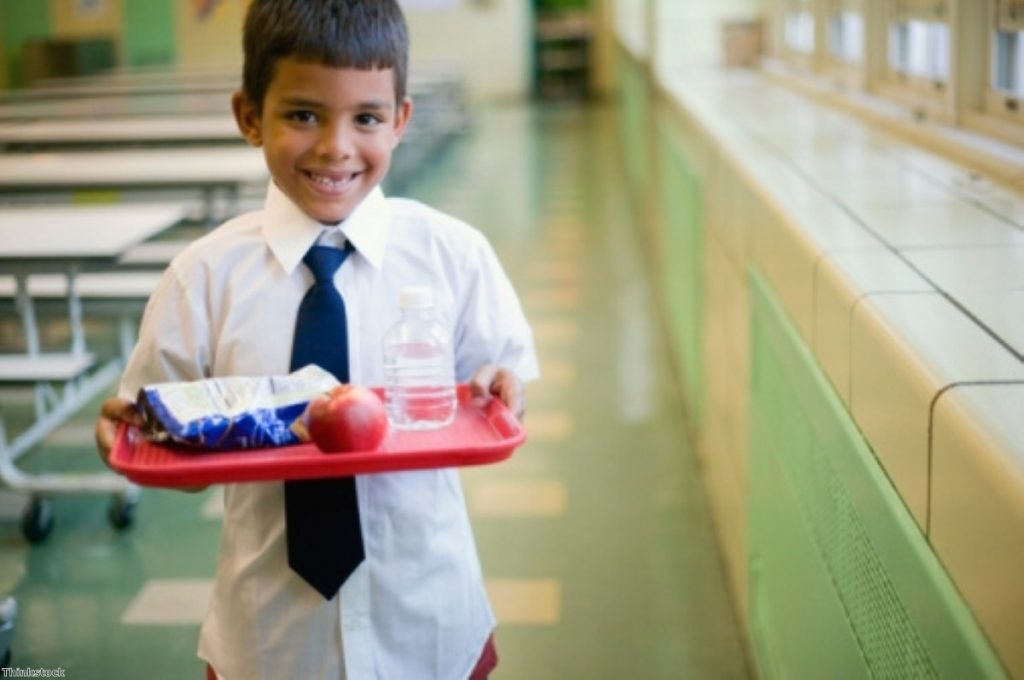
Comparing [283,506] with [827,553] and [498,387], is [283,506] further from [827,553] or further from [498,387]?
[827,553]

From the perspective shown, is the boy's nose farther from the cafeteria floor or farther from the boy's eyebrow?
the cafeteria floor

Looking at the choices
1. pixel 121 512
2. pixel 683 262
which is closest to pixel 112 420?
pixel 121 512

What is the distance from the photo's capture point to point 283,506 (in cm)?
161

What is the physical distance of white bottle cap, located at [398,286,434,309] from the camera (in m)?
1.49

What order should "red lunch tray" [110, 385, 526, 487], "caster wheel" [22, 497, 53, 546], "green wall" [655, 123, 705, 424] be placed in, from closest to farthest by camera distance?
"red lunch tray" [110, 385, 526, 487] < "caster wheel" [22, 497, 53, 546] < "green wall" [655, 123, 705, 424]

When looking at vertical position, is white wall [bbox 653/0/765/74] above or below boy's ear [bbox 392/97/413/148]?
above

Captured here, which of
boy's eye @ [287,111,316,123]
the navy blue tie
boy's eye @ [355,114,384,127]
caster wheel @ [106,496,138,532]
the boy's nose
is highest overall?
boy's eye @ [287,111,316,123]

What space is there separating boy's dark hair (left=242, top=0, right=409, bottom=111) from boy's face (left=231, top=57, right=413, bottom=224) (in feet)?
0.04

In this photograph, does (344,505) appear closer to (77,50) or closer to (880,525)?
(880,525)

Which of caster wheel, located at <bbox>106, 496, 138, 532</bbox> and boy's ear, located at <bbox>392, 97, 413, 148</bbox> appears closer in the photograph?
boy's ear, located at <bbox>392, 97, 413, 148</bbox>

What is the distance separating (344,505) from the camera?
5.16 ft

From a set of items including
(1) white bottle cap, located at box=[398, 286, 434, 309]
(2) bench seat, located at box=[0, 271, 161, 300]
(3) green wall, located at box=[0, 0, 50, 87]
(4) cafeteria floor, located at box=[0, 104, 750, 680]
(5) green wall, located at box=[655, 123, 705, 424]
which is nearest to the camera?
(1) white bottle cap, located at box=[398, 286, 434, 309]

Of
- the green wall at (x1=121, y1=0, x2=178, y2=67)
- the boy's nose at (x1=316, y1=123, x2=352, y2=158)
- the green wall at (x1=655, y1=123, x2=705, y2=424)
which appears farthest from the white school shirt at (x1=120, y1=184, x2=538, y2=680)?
the green wall at (x1=121, y1=0, x2=178, y2=67)

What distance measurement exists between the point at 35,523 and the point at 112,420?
2.19 m
